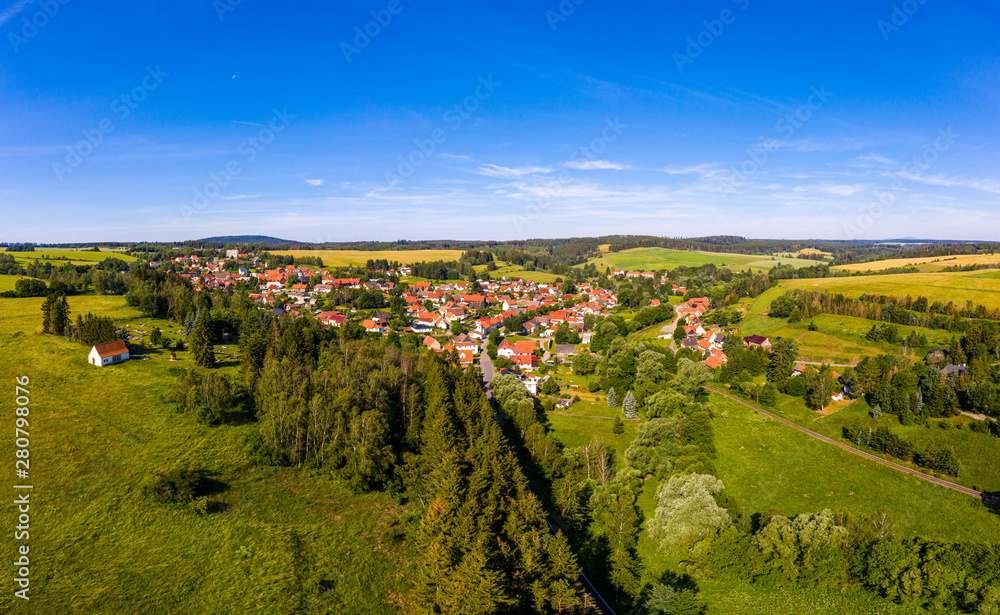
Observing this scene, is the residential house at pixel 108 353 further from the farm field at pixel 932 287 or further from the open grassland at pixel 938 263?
the open grassland at pixel 938 263

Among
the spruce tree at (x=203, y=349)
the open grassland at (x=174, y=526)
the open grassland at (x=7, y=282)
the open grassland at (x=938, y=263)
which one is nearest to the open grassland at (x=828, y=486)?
the open grassland at (x=174, y=526)

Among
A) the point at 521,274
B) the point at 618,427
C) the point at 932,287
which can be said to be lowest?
the point at 618,427

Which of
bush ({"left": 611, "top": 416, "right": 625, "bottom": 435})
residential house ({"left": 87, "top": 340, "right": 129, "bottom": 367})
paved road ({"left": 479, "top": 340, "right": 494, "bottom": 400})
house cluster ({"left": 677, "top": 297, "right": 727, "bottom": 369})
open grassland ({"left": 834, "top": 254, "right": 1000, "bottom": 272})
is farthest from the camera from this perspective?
open grassland ({"left": 834, "top": 254, "right": 1000, "bottom": 272})

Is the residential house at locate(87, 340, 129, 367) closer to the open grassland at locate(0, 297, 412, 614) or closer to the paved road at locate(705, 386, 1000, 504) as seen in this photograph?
the open grassland at locate(0, 297, 412, 614)

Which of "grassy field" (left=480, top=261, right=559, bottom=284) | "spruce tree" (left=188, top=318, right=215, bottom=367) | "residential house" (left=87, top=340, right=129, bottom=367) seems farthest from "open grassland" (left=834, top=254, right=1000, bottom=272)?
"residential house" (left=87, top=340, right=129, bottom=367)

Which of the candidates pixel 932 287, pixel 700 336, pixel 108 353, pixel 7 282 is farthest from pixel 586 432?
pixel 7 282

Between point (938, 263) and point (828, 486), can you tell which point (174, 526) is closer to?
point (828, 486)

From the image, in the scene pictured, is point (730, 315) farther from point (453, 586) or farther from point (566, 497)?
point (453, 586)
